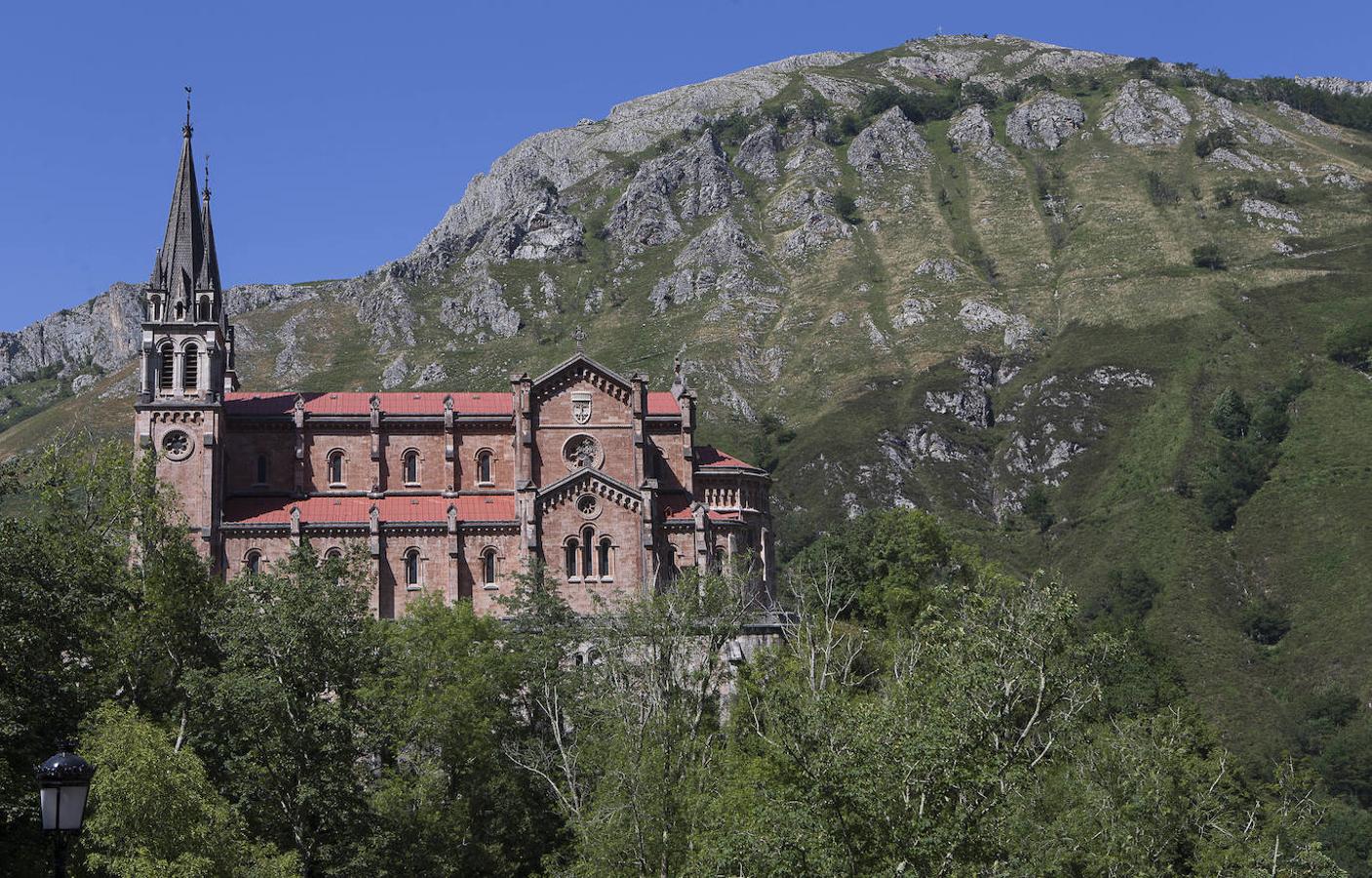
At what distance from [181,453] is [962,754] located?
195 ft

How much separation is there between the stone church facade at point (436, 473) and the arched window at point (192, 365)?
0.26ft

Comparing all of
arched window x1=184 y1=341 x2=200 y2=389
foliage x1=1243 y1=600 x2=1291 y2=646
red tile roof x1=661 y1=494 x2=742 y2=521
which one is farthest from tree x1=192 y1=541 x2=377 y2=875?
foliage x1=1243 y1=600 x2=1291 y2=646

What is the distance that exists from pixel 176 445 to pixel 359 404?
37.3 ft

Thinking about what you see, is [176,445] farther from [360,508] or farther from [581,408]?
[581,408]

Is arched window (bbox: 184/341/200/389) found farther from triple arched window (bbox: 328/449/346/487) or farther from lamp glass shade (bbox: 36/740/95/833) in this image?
lamp glass shade (bbox: 36/740/95/833)

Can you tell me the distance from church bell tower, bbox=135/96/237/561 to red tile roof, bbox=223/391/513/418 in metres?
2.95

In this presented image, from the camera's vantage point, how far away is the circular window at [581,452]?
8850 centimetres

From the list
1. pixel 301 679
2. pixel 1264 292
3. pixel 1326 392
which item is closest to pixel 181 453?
pixel 301 679

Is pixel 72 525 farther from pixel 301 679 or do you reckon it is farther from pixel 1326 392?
pixel 1326 392

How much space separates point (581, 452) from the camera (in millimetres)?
88625

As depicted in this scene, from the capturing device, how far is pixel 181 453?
277 feet

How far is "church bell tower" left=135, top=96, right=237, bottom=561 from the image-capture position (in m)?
83.8

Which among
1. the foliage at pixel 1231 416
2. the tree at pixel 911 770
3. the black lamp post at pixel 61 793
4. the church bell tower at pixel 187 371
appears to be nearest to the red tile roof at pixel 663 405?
the church bell tower at pixel 187 371


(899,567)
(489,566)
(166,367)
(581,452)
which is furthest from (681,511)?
(166,367)
